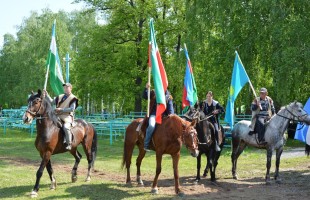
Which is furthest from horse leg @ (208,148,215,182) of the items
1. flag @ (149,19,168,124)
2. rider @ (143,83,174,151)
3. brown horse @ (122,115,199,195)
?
flag @ (149,19,168,124)

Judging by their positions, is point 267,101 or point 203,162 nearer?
point 267,101

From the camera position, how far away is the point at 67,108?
405 inches

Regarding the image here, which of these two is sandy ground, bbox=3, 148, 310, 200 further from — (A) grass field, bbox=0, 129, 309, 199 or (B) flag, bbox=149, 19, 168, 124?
(B) flag, bbox=149, 19, 168, 124

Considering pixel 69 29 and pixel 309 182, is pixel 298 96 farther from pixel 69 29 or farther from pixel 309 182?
pixel 69 29

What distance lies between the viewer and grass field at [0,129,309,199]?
959 cm

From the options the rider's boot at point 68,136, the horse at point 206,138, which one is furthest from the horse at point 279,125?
the rider's boot at point 68,136

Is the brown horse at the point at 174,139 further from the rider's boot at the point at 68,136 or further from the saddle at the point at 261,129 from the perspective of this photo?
the saddle at the point at 261,129

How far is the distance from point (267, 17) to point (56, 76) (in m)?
13.3

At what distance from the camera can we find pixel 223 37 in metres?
22.8

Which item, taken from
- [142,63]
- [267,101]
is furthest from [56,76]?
[142,63]

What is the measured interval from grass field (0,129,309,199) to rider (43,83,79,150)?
1331mm

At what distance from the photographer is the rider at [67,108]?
1033 cm

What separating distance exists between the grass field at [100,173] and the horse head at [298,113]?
92.9 inches

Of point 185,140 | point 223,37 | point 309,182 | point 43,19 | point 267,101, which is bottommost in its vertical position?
point 309,182
